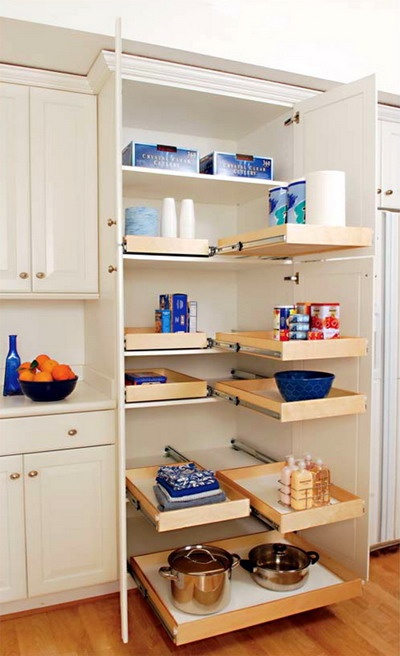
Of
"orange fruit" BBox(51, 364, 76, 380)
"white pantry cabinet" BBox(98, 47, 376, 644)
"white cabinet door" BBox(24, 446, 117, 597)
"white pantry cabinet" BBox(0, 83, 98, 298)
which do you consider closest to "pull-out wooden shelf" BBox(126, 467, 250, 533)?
"white pantry cabinet" BBox(98, 47, 376, 644)

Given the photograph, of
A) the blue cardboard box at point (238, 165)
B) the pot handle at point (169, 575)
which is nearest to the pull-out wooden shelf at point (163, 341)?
the blue cardboard box at point (238, 165)

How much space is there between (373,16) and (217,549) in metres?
2.32

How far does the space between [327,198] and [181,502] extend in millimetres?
1186

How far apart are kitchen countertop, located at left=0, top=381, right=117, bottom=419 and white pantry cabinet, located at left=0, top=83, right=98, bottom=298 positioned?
17.5 inches

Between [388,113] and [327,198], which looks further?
[388,113]

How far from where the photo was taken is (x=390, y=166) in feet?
8.77

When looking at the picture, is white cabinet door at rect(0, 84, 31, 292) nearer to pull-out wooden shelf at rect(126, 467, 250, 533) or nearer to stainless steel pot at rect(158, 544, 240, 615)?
pull-out wooden shelf at rect(126, 467, 250, 533)

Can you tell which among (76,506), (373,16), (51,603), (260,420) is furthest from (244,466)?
(373,16)

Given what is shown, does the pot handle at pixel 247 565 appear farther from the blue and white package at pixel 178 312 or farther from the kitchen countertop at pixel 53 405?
the blue and white package at pixel 178 312

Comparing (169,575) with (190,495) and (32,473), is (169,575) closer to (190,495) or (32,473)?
(190,495)

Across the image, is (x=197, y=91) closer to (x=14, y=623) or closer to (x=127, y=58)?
(x=127, y=58)

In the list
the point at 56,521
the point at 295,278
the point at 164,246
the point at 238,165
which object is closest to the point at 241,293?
the point at 295,278

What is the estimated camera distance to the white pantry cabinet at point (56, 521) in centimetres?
209

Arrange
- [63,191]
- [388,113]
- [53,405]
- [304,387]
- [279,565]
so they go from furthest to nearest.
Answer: [388,113]
[63,191]
[279,565]
[53,405]
[304,387]
